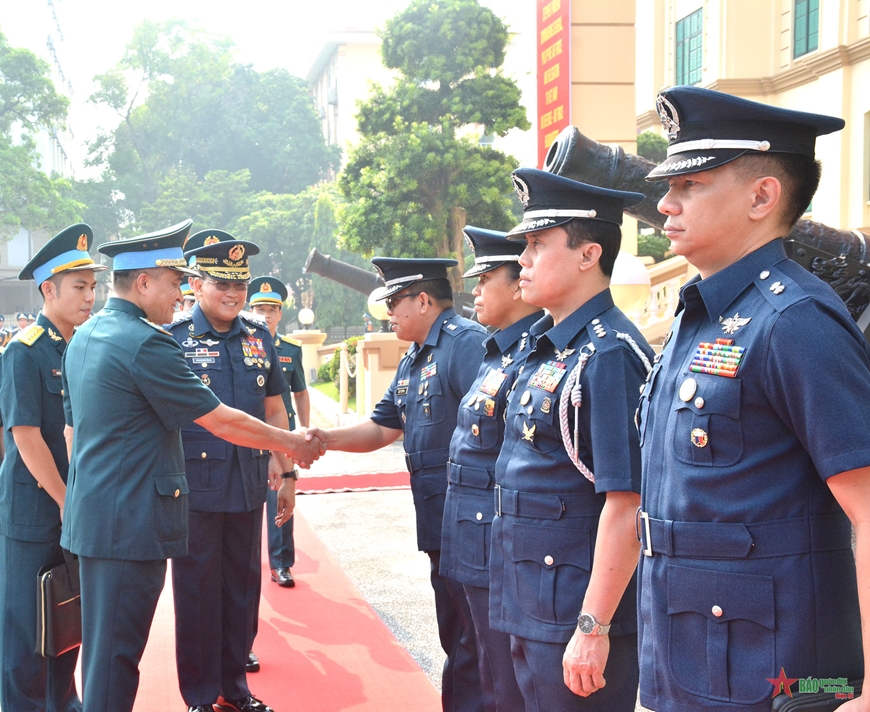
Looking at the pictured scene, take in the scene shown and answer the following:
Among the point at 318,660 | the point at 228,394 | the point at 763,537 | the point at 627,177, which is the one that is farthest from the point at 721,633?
the point at 318,660

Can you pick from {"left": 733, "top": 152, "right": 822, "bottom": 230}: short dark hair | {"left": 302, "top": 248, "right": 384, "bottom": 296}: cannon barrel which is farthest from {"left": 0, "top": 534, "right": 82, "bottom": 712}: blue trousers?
{"left": 302, "top": 248, "right": 384, "bottom": 296}: cannon barrel

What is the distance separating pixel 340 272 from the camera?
1664 cm

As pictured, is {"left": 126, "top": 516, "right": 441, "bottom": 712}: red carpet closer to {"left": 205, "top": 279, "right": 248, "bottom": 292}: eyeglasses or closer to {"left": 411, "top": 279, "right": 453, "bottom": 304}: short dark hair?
{"left": 411, "top": 279, "right": 453, "bottom": 304}: short dark hair

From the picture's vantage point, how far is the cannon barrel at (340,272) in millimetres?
16375

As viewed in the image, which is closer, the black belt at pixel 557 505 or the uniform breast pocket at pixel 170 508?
the black belt at pixel 557 505

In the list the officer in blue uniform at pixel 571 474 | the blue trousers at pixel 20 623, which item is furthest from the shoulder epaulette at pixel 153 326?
the officer in blue uniform at pixel 571 474

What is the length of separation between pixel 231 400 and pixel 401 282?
44.1 inches

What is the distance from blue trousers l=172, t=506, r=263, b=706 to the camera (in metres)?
4.14

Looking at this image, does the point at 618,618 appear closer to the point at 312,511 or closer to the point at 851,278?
the point at 851,278

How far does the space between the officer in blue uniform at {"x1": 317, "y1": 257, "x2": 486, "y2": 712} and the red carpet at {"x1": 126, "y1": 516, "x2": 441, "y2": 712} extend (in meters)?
0.56

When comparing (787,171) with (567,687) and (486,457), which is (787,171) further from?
(486,457)

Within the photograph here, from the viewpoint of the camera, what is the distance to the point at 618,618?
2.51 metres

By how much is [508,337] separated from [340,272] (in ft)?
44.5

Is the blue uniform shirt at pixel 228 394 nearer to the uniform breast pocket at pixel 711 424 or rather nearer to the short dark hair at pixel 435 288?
the short dark hair at pixel 435 288
